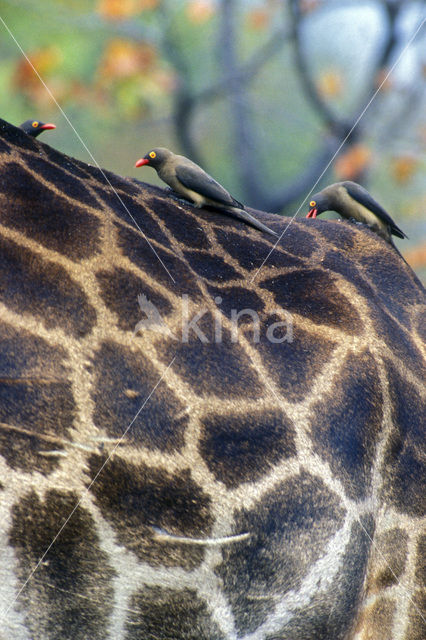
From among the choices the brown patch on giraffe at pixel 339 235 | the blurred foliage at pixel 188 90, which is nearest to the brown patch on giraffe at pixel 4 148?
the brown patch on giraffe at pixel 339 235

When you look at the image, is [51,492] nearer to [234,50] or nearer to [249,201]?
[249,201]

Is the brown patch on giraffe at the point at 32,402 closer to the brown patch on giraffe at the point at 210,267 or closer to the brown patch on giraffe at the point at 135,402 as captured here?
the brown patch on giraffe at the point at 135,402

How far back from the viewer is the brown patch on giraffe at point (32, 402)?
1.77m

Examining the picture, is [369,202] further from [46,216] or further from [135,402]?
[135,402]

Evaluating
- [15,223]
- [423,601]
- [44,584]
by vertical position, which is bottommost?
[423,601]

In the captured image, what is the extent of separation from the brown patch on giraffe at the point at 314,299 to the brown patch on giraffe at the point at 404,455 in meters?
0.20

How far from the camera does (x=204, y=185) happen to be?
2.60 metres

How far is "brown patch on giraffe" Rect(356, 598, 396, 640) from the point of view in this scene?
2.16 m

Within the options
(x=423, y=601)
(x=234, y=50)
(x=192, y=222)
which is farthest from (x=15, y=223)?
(x=234, y=50)

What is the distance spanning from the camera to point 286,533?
195cm

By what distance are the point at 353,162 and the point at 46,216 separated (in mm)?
6910

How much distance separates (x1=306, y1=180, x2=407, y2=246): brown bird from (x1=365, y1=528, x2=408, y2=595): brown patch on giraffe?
4.18 feet

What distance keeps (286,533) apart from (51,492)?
64 centimetres

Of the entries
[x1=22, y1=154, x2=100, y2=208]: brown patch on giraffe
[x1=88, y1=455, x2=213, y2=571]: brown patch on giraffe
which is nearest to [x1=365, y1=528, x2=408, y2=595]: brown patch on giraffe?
[x1=88, y1=455, x2=213, y2=571]: brown patch on giraffe
